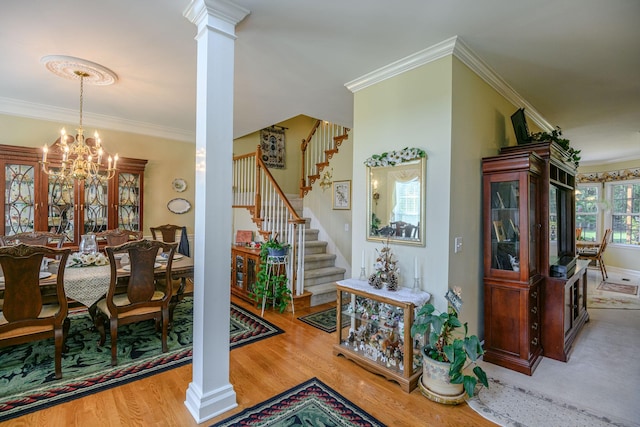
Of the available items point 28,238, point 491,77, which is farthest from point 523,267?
point 28,238

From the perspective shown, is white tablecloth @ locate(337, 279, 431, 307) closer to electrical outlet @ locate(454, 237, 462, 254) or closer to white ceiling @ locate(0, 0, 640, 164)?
electrical outlet @ locate(454, 237, 462, 254)

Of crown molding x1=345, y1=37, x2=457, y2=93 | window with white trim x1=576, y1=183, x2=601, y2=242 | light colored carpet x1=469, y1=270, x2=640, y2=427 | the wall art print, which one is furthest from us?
window with white trim x1=576, y1=183, x2=601, y2=242

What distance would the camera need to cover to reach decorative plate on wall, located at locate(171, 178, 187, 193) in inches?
215

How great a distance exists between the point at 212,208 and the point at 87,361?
6.58ft

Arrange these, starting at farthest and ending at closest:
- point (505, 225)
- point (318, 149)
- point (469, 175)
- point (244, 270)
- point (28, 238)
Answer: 1. point (318, 149)
2. point (244, 270)
3. point (28, 238)
4. point (505, 225)
5. point (469, 175)

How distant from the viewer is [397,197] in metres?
2.84

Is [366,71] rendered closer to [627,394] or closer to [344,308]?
[344,308]

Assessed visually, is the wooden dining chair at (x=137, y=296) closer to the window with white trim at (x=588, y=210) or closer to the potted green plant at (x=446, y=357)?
the potted green plant at (x=446, y=357)

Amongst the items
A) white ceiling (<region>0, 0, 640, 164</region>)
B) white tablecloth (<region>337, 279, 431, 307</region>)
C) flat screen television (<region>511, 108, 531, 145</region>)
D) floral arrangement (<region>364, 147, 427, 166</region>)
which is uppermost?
white ceiling (<region>0, 0, 640, 164</region>)

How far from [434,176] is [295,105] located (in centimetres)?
215

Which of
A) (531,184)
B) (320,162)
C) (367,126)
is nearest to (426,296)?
(531,184)

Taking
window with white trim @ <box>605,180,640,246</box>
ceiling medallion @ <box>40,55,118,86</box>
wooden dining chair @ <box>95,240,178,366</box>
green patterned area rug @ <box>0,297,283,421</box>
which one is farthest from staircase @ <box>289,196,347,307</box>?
window with white trim @ <box>605,180,640,246</box>

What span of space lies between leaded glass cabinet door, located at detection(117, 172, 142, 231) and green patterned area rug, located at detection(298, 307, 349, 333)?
126 inches

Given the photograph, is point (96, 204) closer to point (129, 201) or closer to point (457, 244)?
point (129, 201)
